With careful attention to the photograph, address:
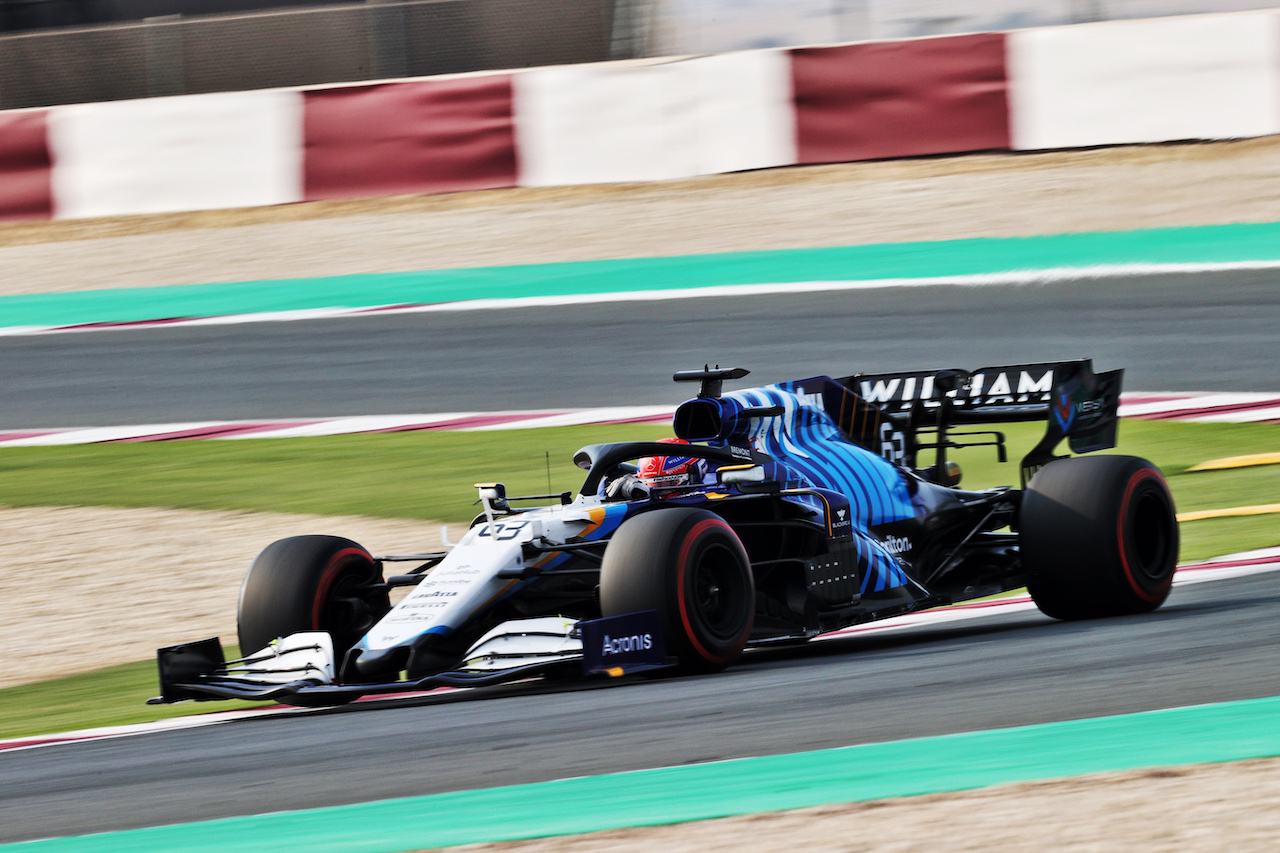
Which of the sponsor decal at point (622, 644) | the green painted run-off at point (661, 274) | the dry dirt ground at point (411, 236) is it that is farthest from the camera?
the green painted run-off at point (661, 274)

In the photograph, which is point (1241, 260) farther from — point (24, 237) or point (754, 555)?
point (24, 237)

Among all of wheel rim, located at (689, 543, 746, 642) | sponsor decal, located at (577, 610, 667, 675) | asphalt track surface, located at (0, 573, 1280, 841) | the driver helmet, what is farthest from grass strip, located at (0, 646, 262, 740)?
wheel rim, located at (689, 543, 746, 642)

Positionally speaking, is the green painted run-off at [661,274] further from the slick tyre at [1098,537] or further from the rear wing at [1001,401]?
the slick tyre at [1098,537]

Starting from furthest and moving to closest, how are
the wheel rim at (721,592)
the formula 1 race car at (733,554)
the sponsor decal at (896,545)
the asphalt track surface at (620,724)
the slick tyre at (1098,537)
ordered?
1. the sponsor decal at (896,545)
2. the slick tyre at (1098,537)
3. the wheel rim at (721,592)
4. the formula 1 race car at (733,554)
5. the asphalt track surface at (620,724)

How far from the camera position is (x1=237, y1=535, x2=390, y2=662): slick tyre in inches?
266

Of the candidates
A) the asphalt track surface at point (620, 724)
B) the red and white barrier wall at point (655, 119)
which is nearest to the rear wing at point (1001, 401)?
the asphalt track surface at point (620, 724)

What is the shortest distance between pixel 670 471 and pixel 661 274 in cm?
886

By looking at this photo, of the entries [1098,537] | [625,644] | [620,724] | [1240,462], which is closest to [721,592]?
[625,644]

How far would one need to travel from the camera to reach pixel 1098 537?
287 inches

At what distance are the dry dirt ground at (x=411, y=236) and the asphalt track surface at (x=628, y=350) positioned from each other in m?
1.40

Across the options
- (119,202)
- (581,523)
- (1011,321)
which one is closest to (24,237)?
(119,202)

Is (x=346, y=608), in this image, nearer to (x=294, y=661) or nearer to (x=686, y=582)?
(x=294, y=661)

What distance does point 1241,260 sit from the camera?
14453 mm

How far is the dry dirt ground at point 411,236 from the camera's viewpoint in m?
9.42
